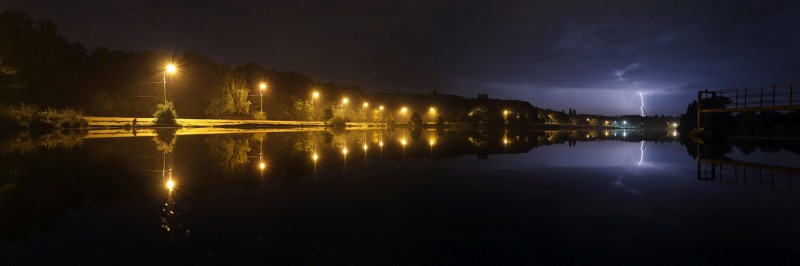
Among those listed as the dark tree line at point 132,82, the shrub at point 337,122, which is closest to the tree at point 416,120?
the dark tree line at point 132,82

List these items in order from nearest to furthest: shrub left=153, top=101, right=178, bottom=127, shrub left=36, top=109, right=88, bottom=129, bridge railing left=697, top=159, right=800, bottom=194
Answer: bridge railing left=697, top=159, right=800, bottom=194
shrub left=36, top=109, right=88, bottom=129
shrub left=153, top=101, right=178, bottom=127

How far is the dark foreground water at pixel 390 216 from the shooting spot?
3770 mm

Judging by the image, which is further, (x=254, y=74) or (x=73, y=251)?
(x=254, y=74)

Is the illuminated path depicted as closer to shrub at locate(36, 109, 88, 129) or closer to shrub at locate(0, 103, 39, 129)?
shrub at locate(36, 109, 88, 129)

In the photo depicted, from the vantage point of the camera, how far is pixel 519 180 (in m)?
8.52

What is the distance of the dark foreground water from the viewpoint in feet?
12.4

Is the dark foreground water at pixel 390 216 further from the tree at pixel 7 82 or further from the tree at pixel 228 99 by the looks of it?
the tree at pixel 228 99

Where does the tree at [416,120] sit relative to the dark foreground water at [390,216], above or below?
above

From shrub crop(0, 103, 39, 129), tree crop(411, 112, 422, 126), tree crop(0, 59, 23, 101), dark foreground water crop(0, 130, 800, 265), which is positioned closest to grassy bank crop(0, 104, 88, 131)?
shrub crop(0, 103, 39, 129)

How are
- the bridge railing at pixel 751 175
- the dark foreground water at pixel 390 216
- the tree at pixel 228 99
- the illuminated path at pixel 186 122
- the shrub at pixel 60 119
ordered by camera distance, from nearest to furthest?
the dark foreground water at pixel 390 216
the bridge railing at pixel 751 175
the shrub at pixel 60 119
the illuminated path at pixel 186 122
the tree at pixel 228 99

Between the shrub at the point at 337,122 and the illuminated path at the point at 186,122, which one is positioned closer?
the illuminated path at the point at 186,122

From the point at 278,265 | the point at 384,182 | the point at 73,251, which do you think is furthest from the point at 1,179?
the point at 278,265

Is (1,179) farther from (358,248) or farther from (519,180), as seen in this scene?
(519,180)

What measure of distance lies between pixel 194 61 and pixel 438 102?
348 feet
